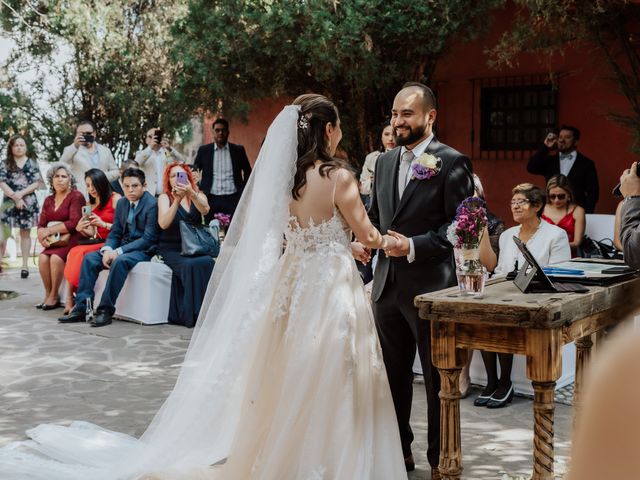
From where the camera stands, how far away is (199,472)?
4391 mm

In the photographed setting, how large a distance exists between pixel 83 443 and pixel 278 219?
6.79ft

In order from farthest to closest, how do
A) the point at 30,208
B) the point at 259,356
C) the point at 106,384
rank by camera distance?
the point at 30,208
the point at 106,384
the point at 259,356

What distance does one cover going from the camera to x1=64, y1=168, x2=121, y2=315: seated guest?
1009cm

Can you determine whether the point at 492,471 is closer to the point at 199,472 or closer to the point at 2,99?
the point at 199,472

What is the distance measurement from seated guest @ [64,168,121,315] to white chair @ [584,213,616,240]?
236 inches

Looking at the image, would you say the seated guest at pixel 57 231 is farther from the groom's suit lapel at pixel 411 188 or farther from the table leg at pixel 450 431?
the table leg at pixel 450 431

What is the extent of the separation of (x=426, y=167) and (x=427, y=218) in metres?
0.30

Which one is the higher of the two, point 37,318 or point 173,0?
point 173,0

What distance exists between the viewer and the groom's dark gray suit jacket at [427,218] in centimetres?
436

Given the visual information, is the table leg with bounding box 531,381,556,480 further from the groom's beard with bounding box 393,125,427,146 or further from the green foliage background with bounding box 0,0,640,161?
the green foliage background with bounding box 0,0,640,161

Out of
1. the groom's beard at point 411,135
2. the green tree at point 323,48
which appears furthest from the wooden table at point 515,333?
the green tree at point 323,48

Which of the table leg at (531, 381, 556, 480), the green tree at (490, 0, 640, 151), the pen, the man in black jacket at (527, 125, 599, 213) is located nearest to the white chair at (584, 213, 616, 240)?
the man in black jacket at (527, 125, 599, 213)

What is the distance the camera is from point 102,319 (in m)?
9.36

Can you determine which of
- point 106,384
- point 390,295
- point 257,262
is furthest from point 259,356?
point 106,384
